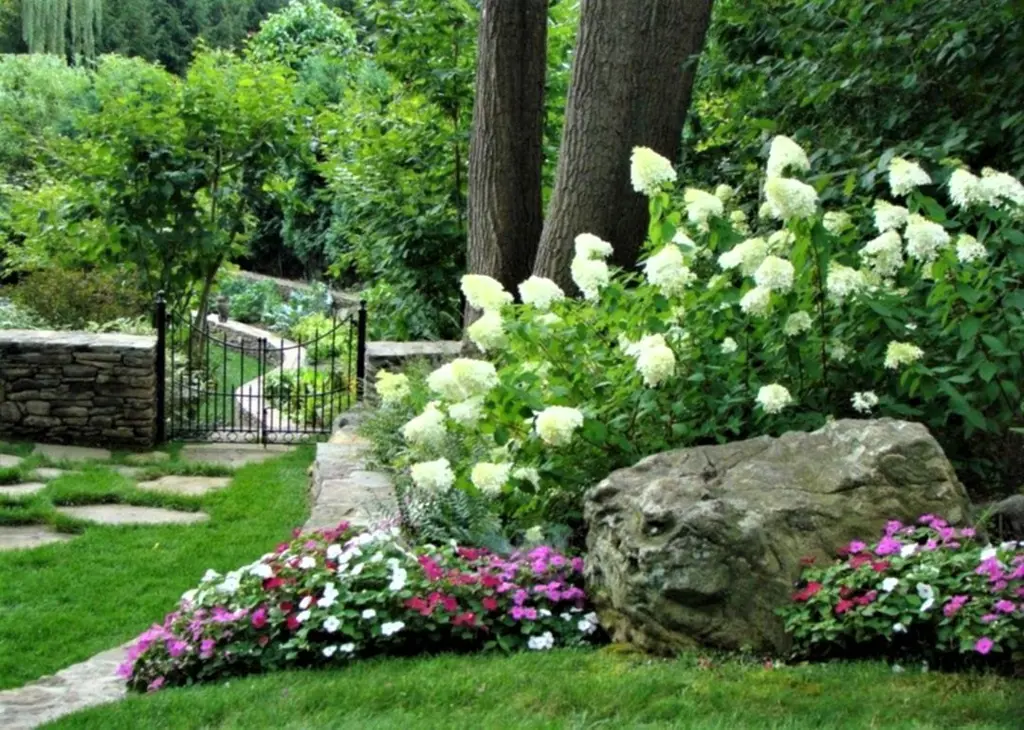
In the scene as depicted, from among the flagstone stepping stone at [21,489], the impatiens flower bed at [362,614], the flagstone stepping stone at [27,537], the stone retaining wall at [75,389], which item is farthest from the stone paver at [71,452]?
the impatiens flower bed at [362,614]

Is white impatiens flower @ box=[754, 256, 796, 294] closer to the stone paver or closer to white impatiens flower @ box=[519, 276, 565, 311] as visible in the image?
white impatiens flower @ box=[519, 276, 565, 311]

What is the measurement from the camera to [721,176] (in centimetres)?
718

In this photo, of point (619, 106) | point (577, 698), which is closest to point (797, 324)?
point (577, 698)

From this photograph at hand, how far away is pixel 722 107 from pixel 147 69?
19.8ft

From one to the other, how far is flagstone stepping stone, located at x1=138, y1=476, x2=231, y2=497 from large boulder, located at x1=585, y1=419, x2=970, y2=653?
4.24m

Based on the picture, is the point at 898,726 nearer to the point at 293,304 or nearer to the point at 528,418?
the point at 528,418

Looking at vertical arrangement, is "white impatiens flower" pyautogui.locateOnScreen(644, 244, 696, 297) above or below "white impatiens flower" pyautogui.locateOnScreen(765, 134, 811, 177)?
below

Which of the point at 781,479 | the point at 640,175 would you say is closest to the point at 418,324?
the point at 640,175

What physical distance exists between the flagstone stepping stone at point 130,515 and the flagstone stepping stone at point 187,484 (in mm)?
317

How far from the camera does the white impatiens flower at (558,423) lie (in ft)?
13.8

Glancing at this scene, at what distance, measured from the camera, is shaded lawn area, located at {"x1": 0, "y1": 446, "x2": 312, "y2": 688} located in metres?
4.93

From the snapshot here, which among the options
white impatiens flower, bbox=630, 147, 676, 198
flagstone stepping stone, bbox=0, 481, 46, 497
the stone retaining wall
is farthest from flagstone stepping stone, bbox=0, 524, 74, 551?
white impatiens flower, bbox=630, 147, 676, 198

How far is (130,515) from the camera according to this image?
706 centimetres

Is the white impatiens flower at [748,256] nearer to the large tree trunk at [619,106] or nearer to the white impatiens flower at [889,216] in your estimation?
the white impatiens flower at [889,216]
